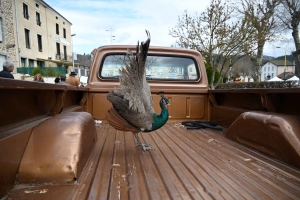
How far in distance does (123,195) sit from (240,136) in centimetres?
167

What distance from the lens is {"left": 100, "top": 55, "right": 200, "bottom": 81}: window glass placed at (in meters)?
4.01

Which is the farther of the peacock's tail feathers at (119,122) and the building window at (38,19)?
the building window at (38,19)

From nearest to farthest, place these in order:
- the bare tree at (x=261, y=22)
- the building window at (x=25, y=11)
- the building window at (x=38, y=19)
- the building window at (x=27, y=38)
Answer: the bare tree at (x=261, y=22) → the building window at (x=25, y=11) → the building window at (x=27, y=38) → the building window at (x=38, y=19)

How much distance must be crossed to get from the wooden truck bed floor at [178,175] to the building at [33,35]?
72.4ft

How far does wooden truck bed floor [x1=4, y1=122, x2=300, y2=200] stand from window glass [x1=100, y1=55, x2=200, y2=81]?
1749 mm

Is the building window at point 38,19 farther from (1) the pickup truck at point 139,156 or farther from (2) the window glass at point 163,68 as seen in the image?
(1) the pickup truck at point 139,156

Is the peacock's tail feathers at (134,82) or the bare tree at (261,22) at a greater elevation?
the bare tree at (261,22)

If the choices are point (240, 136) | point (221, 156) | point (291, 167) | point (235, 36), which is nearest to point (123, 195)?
point (221, 156)

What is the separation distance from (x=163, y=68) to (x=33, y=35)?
A: 27.4 metres

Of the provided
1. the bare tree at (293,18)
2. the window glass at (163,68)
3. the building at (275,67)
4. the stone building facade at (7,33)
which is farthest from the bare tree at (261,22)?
the building at (275,67)

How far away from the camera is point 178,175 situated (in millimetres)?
1722

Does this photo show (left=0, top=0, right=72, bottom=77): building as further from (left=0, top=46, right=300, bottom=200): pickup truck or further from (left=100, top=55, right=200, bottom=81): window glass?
(left=0, top=46, right=300, bottom=200): pickup truck

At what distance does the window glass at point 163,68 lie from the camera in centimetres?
401

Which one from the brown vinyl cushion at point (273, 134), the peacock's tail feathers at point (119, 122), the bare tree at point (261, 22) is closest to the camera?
the brown vinyl cushion at point (273, 134)
